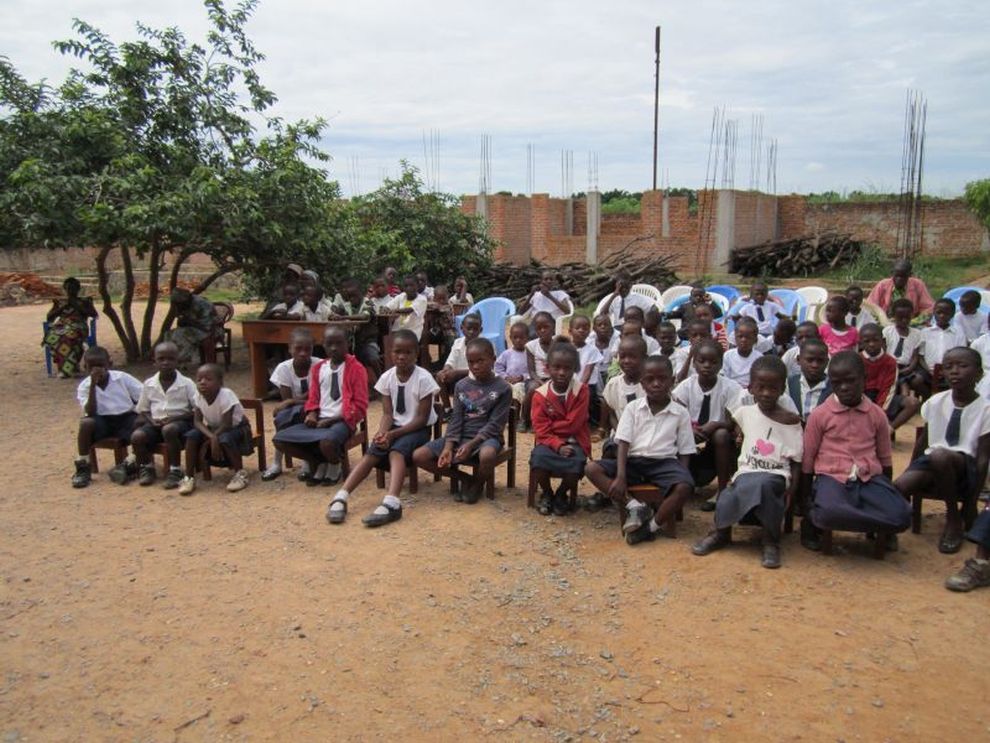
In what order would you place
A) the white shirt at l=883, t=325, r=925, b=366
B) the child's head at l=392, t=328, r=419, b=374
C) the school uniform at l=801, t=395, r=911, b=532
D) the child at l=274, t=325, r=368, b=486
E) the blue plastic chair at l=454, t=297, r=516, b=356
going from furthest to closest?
1. the blue plastic chair at l=454, t=297, r=516, b=356
2. the white shirt at l=883, t=325, r=925, b=366
3. the child at l=274, t=325, r=368, b=486
4. the child's head at l=392, t=328, r=419, b=374
5. the school uniform at l=801, t=395, r=911, b=532

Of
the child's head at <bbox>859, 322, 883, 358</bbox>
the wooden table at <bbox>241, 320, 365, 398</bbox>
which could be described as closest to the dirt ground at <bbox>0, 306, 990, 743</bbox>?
the child's head at <bbox>859, 322, 883, 358</bbox>

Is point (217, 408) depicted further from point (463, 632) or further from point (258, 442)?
point (463, 632)

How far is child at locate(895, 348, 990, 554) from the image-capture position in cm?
429

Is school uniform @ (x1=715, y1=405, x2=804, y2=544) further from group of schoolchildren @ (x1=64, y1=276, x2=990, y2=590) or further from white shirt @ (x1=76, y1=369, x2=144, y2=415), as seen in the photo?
white shirt @ (x1=76, y1=369, x2=144, y2=415)

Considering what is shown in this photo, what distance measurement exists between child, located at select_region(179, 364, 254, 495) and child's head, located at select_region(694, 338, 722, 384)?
325cm

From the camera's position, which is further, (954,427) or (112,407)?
(112,407)

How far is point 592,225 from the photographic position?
1981 centimetres

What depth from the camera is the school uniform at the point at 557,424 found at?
4.93 metres

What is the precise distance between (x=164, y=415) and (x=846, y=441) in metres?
4.53

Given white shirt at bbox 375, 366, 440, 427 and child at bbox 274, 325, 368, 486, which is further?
child at bbox 274, 325, 368, 486

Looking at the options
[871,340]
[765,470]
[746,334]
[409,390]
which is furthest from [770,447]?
[871,340]

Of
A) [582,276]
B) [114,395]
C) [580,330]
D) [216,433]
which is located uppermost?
[582,276]

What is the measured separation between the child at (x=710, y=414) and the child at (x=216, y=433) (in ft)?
10.2

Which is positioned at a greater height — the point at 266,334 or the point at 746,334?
the point at 746,334
